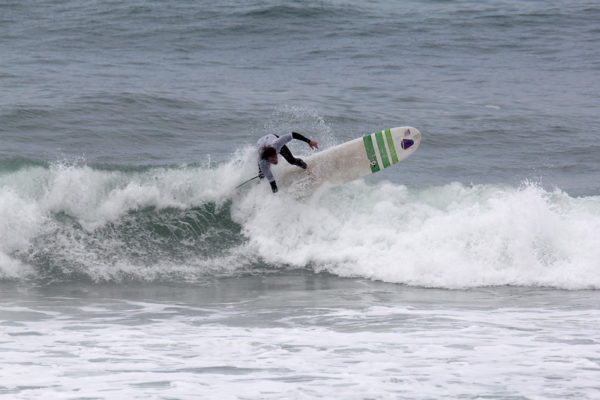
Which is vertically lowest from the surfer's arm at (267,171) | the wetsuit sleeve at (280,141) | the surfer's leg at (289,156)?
the surfer's arm at (267,171)

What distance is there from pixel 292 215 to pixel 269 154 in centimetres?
121

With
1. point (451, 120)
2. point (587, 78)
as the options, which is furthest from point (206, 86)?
point (587, 78)

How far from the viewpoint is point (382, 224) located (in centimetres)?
1281

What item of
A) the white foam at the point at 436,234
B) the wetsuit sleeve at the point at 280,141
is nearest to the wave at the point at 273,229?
the white foam at the point at 436,234

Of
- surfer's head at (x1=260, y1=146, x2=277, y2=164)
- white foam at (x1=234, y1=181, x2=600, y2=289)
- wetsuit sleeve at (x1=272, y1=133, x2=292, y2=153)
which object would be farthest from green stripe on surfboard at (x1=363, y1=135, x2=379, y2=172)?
surfer's head at (x1=260, y1=146, x2=277, y2=164)

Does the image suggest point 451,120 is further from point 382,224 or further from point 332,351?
point 332,351

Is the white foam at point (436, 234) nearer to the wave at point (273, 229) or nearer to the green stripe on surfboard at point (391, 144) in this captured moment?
the wave at point (273, 229)

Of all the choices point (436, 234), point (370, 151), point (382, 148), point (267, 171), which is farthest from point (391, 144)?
point (267, 171)

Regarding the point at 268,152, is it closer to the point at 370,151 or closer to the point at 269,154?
the point at 269,154

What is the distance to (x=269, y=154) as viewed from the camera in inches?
472

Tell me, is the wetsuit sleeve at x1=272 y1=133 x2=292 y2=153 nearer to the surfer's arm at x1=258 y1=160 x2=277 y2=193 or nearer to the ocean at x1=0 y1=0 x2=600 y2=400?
the surfer's arm at x1=258 y1=160 x2=277 y2=193

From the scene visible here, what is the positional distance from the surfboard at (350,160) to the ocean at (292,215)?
244 mm

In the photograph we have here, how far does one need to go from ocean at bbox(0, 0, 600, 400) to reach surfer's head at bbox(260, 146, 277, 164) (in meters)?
0.96

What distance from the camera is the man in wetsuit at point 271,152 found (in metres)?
11.9
